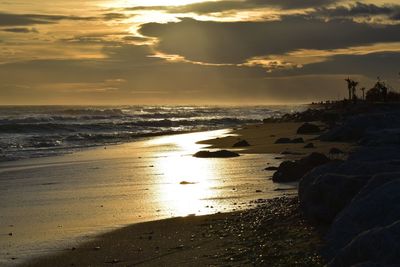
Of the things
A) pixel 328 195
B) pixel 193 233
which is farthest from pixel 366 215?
pixel 193 233

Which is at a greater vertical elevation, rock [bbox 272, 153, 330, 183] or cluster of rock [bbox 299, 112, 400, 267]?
cluster of rock [bbox 299, 112, 400, 267]

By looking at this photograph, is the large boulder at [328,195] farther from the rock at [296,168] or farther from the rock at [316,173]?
the rock at [296,168]

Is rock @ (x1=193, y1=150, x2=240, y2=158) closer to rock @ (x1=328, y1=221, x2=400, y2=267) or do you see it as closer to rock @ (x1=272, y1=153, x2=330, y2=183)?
rock @ (x1=272, y1=153, x2=330, y2=183)

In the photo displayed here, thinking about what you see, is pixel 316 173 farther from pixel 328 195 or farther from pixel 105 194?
pixel 105 194

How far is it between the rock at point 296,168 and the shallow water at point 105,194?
42 cm

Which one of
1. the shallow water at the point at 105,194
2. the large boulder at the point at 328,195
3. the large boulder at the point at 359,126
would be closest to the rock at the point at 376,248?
the large boulder at the point at 328,195

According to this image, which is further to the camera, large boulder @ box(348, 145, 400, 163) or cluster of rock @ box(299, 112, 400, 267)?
large boulder @ box(348, 145, 400, 163)

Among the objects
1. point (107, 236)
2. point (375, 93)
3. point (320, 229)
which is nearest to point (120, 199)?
point (107, 236)

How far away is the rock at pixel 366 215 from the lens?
21.2ft

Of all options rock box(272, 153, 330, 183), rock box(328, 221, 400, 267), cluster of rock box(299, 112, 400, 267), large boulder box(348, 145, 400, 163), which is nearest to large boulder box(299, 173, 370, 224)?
cluster of rock box(299, 112, 400, 267)

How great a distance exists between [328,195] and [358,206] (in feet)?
5.89

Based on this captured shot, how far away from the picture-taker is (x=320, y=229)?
8703 mm

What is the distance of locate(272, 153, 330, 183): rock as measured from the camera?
15756 mm

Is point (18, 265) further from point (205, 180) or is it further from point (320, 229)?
point (205, 180)
